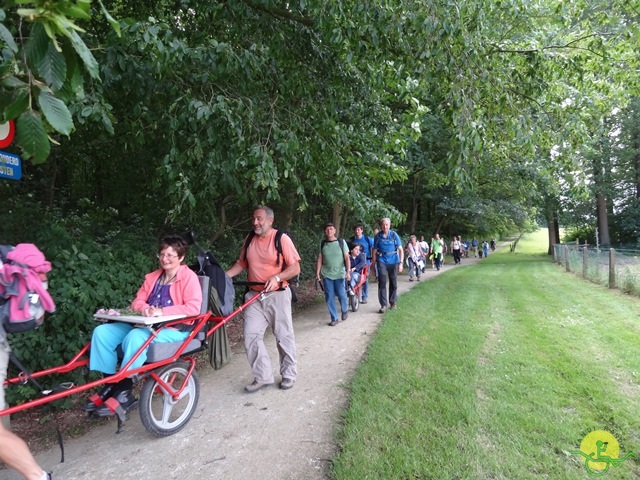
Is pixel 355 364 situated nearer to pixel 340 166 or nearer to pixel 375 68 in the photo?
pixel 340 166

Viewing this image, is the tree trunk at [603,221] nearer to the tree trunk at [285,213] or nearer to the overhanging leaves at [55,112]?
the tree trunk at [285,213]

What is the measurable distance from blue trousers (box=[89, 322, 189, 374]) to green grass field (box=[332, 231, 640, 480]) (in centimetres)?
166

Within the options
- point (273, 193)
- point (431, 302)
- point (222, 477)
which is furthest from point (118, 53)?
point (431, 302)

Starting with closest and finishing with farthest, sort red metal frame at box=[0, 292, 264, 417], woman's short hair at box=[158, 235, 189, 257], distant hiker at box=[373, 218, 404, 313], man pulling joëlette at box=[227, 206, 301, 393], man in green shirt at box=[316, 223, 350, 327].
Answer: red metal frame at box=[0, 292, 264, 417]
woman's short hair at box=[158, 235, 189, 257]
man pulling joëlette at box=[227, 206, 301, 393]
man in green shirt at box=[316, 223, 350, 327]
distant hiker at box=[373, 218, 404, 313]

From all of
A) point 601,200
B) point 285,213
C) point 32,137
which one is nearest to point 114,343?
point 32,137

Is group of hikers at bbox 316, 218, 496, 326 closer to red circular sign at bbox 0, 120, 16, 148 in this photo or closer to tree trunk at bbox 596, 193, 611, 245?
red circular sign at bbox 0, 120, 16, 148

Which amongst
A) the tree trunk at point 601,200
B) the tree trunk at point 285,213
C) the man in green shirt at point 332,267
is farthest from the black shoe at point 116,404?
the tree trunk at point 601,200

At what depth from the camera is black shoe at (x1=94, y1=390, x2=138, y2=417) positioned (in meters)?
2.96

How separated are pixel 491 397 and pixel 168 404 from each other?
300cm

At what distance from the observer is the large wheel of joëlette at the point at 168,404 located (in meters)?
3.19

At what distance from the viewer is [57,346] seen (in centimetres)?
397

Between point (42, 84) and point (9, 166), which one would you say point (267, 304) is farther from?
point (42, 84)

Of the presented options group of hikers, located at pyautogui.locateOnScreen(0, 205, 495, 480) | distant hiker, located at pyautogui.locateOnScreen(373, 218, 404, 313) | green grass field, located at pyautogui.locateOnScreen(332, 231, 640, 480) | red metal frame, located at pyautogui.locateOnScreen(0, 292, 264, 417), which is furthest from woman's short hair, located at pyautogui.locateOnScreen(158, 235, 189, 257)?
distant hiker, located at pyautogui.locateOnScreen(373, 218, 404, 313)

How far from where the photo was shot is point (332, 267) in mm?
7137
